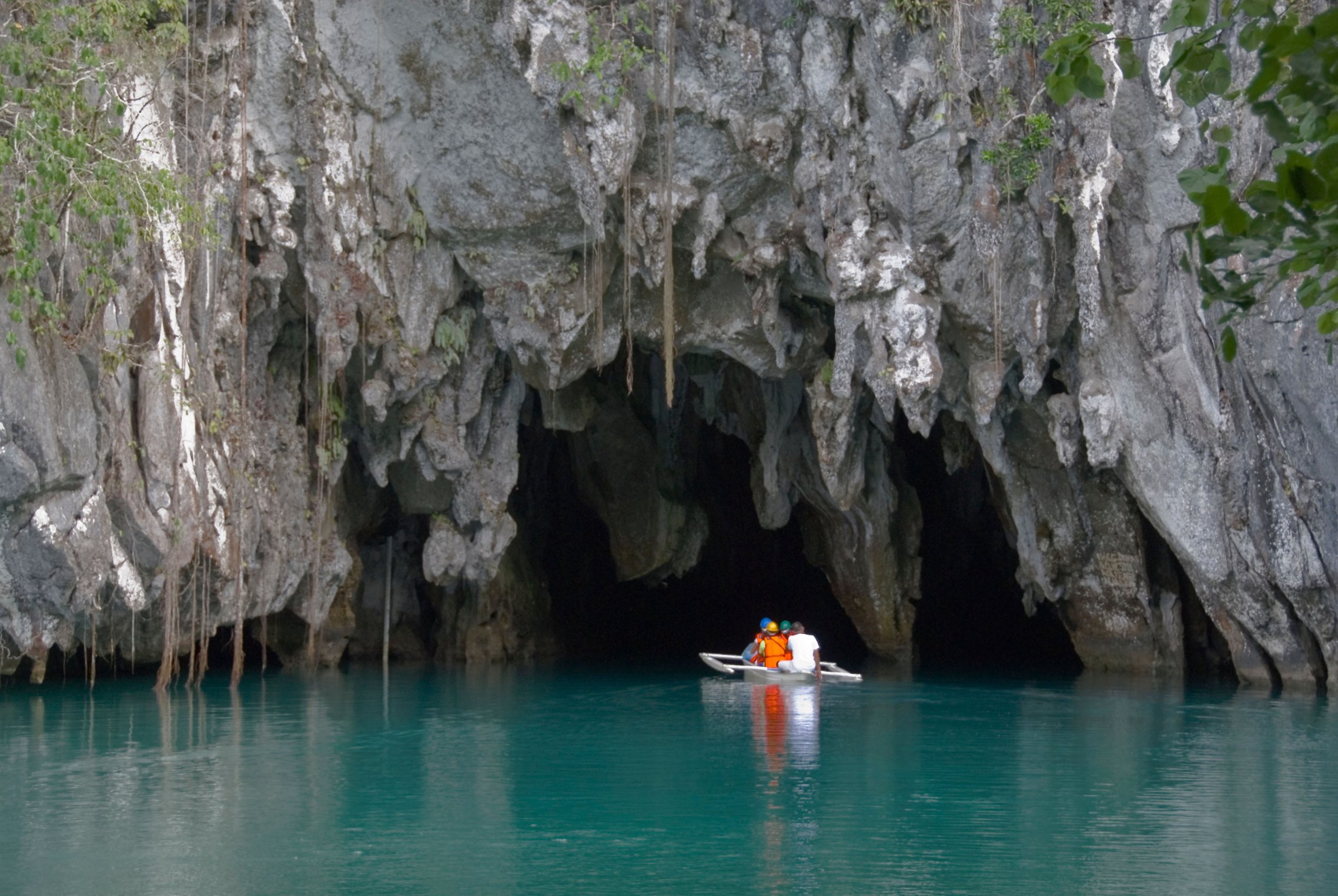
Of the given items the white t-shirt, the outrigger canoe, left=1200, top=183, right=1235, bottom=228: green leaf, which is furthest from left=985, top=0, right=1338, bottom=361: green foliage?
the outrigger canoe

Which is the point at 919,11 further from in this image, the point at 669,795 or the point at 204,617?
the point at 204,617

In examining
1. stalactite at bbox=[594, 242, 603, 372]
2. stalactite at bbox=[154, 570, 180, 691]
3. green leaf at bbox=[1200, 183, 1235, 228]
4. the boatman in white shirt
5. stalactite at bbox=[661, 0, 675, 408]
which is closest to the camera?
green leaf at bbox=[1200, 183, 1235, 228]

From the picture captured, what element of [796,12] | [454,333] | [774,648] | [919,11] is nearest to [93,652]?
[454,333]

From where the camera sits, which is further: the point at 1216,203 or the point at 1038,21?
the point at 1038,21

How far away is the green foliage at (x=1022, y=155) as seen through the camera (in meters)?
17.0

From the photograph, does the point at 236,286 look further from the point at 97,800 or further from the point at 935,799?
the point at 935,799

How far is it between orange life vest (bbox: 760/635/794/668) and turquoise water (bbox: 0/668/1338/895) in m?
2.84

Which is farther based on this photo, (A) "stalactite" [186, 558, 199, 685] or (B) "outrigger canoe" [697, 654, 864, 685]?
(B) "outrigger canoe" [697, 654, 864, 685]

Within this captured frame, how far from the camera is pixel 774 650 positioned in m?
20.6

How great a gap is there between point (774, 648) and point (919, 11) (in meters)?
9.31

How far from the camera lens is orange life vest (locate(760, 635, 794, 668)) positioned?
808 inches

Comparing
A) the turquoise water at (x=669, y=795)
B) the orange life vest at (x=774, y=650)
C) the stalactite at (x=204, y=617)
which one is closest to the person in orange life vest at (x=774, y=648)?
the orange life vest at (x=774, y=650)

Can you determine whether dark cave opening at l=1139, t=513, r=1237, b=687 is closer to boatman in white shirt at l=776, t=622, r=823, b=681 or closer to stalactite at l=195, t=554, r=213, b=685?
boatman in white shirt at l=776, t=622, r=823, b=681

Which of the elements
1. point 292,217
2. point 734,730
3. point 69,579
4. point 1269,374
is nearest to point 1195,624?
point 1269,374
